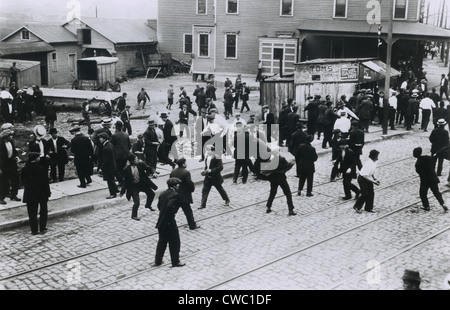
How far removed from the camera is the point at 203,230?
11492mm

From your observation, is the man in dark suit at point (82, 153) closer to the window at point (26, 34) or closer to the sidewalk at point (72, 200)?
the sidewalk at point (72, 200)

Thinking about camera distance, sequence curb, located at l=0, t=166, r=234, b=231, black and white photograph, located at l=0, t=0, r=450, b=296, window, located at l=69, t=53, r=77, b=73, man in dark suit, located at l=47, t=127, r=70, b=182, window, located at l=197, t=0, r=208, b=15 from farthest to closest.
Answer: window, located at l=197, t=0, r=208, b=15
window, located at l=69, t=53, r=77, b=73
man in dark suit, located at l=47, t=127, r=70, b=182
curb, located at l=0, t=166, r=234, b=231
black and white photograph, located at l=0, t=0, r=450, b=296

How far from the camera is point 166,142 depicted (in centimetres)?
1675

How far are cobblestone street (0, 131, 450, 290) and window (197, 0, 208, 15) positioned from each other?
29440 millimetres

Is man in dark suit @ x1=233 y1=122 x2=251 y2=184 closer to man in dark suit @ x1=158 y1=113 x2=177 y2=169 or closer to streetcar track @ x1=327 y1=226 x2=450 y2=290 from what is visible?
man in dark suit @ x1=158 y1=113 x2=177 y2=169

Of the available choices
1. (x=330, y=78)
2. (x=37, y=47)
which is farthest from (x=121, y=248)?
(x=37, y=47)

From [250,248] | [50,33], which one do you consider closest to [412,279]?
[250,248]

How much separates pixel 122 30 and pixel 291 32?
14632 millimetres

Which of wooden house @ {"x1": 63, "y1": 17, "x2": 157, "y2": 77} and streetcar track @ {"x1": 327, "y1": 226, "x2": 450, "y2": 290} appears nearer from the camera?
streetcar track @ {"x1": 327, "y1": 226, "x2": 450, "y2": 290}

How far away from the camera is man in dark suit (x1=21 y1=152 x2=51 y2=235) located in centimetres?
1085

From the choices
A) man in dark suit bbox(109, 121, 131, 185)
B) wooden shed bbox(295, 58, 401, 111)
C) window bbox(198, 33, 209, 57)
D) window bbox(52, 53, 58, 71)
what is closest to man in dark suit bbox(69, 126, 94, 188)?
man in dark suit bbox(109, 121, 131, 185)

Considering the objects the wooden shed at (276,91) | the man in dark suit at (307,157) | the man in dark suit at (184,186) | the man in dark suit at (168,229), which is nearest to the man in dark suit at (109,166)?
the man in dark suit at (184,186)

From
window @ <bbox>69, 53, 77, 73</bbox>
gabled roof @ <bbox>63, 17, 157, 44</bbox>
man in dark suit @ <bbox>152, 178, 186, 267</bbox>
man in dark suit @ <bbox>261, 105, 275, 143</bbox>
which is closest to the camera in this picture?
man in dark suit @ <bbox>152, 178, 186, 267</bbox>
